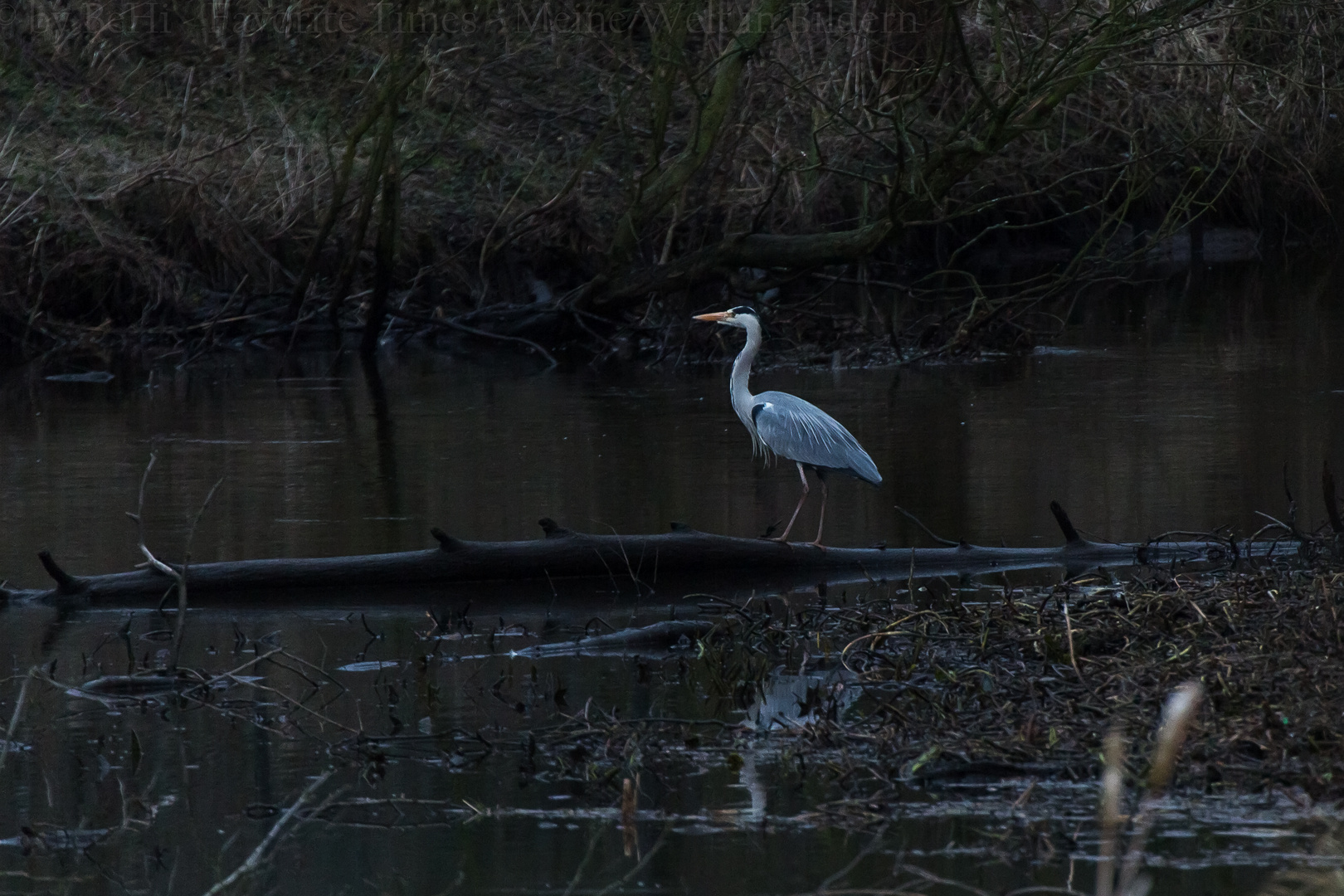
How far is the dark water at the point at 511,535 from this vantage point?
189 inches

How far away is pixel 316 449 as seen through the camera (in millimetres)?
13609

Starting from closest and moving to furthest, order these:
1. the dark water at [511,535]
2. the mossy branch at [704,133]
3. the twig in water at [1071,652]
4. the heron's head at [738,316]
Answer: the dark water at [511,535] < the twig in water at [1071,652] < the heron's head at [738,316] < the mossy branch at [704,133]

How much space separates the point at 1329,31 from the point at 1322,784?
71.9ft

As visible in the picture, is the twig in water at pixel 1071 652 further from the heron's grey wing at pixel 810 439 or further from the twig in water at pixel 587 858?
the heron's grey wing at pixel 810 439

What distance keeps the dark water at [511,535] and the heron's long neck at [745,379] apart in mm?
526

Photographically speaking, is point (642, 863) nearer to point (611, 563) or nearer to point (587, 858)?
Result: point (587, 858)

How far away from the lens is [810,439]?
9.62 meters

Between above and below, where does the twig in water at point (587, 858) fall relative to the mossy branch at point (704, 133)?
below

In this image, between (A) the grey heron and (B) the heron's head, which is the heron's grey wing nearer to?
(A) the grey heron

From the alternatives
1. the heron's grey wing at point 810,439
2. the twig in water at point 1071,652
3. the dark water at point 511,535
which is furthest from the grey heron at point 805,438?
the twig in water at point 1071,652

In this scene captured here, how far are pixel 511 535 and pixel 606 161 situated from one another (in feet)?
50.8

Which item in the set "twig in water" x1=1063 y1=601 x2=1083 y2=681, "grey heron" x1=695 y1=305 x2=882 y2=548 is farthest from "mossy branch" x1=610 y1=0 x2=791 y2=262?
"twig in water" x1=1063 y1=601 x2=1083 y2=681

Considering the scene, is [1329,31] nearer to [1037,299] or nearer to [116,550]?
[1037,299]

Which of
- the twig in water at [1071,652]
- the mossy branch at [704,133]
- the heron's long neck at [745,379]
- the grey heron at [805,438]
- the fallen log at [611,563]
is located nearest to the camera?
the twig in water at [1071,652]
